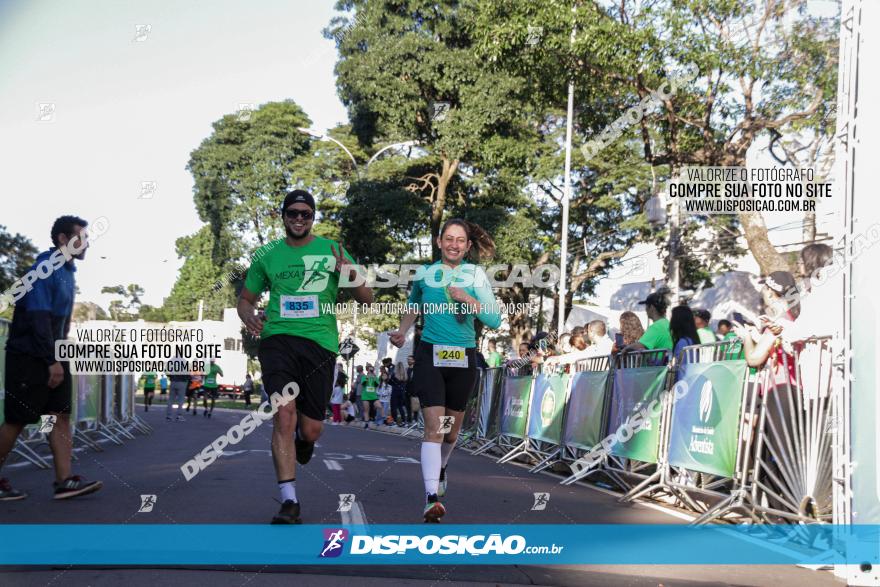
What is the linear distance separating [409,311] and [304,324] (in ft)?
3.61

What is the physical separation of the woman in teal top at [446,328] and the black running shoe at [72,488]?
2374 mm

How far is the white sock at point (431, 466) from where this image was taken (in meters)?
6.82

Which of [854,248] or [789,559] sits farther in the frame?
[789,559]

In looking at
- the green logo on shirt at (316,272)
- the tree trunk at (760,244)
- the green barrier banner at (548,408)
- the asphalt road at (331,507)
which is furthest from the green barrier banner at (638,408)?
the tree trunk at (760,244)

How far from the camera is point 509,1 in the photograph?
19938mm

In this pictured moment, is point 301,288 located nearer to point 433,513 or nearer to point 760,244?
point 433,513

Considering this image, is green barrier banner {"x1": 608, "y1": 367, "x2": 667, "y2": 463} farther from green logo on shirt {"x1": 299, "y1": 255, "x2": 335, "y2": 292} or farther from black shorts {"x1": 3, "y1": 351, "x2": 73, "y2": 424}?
black shorts {"x1": 3, "y1": 351, "x2": 73, "y2": 424}

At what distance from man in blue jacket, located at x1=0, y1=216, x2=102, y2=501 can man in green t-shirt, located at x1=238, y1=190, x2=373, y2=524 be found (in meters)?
1.51

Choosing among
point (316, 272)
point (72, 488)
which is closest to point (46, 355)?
point (72, 488)

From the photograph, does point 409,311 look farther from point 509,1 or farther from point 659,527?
point 509,1

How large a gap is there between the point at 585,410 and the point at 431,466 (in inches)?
190

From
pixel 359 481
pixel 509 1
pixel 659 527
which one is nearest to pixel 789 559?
pixel 659 527

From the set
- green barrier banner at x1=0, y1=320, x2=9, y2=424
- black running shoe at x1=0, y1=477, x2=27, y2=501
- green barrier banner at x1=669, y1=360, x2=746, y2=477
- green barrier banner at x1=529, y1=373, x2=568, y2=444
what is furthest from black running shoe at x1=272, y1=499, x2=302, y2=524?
green barrier banner at x1=529, y1=373, x2=568, y2=444

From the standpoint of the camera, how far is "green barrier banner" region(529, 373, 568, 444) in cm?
1255
